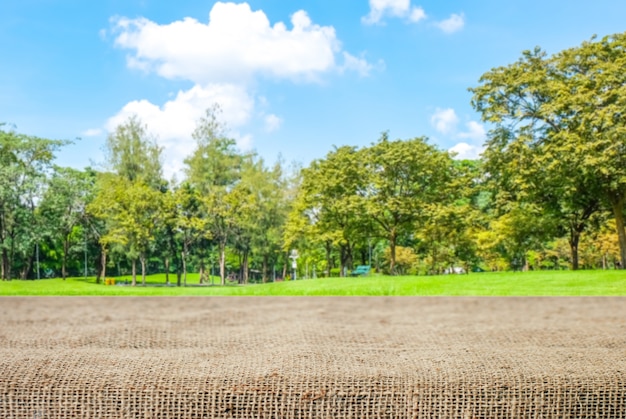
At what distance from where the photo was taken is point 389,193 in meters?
20.5

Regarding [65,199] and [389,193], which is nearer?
[389,193]

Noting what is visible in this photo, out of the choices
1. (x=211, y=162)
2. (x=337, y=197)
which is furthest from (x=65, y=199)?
(x=337, y=197)

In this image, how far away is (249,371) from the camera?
69cm

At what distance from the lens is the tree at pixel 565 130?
14297mm

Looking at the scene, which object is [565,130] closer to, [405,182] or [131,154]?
[405,182]

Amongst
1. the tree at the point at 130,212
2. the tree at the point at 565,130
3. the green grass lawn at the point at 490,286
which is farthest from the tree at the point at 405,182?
the tree at the point at 130,212

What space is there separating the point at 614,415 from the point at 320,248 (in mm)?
28046

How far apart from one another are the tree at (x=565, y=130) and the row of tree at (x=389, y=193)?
40 millimetres

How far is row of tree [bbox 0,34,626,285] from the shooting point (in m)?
15.5

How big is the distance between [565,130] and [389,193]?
6501mm

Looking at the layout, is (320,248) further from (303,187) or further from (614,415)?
(614,415)

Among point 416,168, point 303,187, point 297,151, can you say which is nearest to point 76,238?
point 297,151

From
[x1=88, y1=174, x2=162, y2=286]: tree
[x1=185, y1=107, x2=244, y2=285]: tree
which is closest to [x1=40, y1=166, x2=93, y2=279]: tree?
[x1=88, y1=174, x2=162, y2=286]: tree

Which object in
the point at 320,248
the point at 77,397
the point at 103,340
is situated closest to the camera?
the point at 77,397
